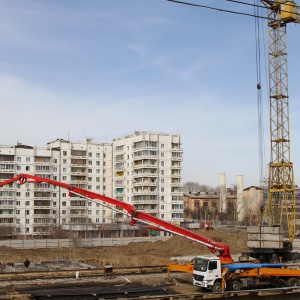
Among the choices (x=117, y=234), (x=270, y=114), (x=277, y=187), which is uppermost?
(x=270, y=114)

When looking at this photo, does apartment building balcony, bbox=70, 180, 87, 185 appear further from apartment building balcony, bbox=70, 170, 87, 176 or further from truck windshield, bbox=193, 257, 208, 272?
A: truck windshield, bbox=193, 257, 208, 272

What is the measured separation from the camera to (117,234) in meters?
81.4

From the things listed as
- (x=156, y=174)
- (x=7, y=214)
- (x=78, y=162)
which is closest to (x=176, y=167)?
(x=156, y=174)

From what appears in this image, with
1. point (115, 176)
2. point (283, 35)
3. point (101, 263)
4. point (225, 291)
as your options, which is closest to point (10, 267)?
point (101, 263)

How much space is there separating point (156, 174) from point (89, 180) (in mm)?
14323

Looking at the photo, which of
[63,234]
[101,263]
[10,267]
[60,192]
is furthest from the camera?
[60,192]

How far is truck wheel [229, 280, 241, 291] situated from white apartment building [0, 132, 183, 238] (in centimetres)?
6061

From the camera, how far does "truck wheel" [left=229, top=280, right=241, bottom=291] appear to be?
24.1m

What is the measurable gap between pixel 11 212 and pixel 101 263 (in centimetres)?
4868

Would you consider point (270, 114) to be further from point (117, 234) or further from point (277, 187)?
point (117, 234)

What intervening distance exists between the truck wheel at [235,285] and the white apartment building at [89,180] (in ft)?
199

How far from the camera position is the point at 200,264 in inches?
951

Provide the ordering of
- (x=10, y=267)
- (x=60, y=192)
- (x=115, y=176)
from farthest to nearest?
(x=115, y=176) < (x=60, y=192) < (x=10, y=267)

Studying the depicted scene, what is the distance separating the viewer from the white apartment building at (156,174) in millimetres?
92812
